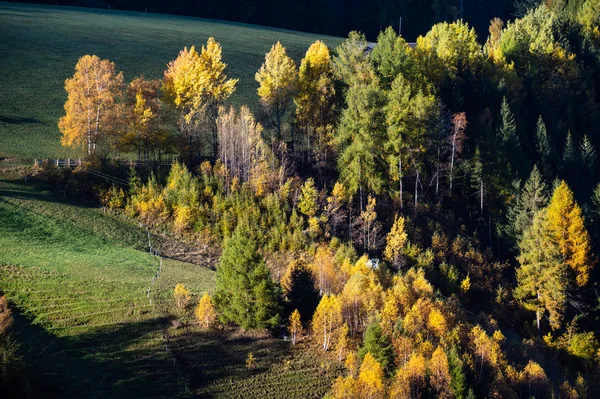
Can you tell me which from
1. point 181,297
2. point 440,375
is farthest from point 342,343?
point 181,297

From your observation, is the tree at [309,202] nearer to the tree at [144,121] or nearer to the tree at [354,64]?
the tree at [354,64]

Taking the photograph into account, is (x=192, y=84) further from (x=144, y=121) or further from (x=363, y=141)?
(x=363, y=141)

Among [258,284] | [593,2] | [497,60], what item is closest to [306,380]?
[258,284]

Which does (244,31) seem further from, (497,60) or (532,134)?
(532,134)

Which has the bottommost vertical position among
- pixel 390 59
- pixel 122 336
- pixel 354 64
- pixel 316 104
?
pixel 122 336

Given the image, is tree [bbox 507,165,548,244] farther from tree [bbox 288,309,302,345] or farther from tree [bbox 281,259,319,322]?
tree [bbox 288,309,302,345]

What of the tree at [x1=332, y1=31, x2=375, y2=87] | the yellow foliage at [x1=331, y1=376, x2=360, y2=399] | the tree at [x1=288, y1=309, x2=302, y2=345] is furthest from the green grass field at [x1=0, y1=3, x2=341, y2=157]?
the yellow foliage at [x1=331, y1=376, x2=360, y2=399]
